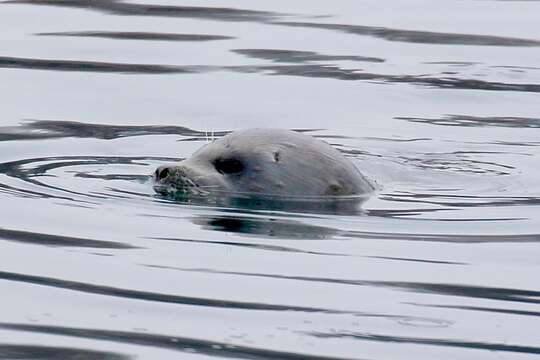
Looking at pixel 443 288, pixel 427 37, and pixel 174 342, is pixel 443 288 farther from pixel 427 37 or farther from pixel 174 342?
pixel 427 37

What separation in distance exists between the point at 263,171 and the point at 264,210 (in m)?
0.39

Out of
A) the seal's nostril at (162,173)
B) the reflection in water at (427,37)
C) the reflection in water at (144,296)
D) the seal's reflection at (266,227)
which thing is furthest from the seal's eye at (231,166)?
the reflection in water at (427,37)

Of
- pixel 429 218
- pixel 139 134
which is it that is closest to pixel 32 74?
pixel 139 134

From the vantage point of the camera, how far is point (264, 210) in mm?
7996

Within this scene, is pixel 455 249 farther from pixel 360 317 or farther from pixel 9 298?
pixel 9 298

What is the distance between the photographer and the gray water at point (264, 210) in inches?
235

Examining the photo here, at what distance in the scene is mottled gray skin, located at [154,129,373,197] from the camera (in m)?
8.29

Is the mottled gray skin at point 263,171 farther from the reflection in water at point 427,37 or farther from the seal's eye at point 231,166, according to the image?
the reflection in water at point 427,37

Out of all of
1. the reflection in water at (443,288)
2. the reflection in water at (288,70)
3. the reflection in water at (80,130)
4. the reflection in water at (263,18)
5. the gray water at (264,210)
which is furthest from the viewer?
the reflection in water at (263,18)

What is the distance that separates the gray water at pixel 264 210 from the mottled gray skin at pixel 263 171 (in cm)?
17

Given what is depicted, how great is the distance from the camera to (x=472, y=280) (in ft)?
22.0

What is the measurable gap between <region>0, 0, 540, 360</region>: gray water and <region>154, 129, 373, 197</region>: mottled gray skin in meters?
0.17

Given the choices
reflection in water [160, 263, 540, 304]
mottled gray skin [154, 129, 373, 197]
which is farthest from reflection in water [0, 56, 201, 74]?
reflection in water [160, 263, 540, 304]

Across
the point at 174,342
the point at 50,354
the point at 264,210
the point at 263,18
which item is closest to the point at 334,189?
the point at 264,210
